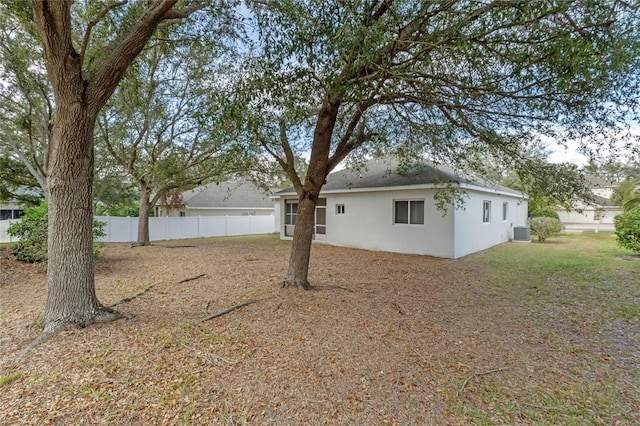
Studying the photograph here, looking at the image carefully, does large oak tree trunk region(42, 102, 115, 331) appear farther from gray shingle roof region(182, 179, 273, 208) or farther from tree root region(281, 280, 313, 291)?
gray shingle roof region(182, 179, 273, 208)

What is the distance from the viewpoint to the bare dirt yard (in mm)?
2758

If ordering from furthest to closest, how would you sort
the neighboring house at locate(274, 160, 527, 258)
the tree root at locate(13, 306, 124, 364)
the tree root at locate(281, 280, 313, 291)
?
the neighboring house at locate(274, 160, 527, 258), the tree root at locate(281, 280, 313, 291), the tree root at locate(13, 306, 124, 364)

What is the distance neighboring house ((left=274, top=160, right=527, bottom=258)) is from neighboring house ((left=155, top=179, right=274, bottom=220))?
9.76m

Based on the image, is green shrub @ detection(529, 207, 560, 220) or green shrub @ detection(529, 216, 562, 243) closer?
green shrub @ detection(529, 216, 562, 243)

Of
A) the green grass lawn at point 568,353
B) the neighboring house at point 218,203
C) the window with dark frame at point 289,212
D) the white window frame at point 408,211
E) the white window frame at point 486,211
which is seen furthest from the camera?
the neighboring house at point 218,203

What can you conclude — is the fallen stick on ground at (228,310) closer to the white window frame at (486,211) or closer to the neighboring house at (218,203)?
the white window frame at (486,211)

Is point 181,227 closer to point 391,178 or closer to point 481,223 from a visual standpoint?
point 391,178

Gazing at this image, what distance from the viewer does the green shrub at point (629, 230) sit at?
407 inches

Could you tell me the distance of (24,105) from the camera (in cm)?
987

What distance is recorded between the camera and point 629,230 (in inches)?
412

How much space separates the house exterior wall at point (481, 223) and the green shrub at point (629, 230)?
3023 mm

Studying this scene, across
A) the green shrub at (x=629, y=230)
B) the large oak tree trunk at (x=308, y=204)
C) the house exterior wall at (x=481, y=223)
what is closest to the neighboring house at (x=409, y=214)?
the house exterior wall at (x=481, y=223)

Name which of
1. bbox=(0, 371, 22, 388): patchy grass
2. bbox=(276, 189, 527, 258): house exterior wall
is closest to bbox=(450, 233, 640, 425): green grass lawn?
bbox=(276, 189, 527, 258): house exterior wall

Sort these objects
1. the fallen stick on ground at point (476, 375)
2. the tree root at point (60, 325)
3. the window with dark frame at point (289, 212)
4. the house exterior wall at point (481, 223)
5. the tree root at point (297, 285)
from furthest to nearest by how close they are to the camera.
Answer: the window with dark frame at point (289, 212)
the house exterior wall at point (481, 223)
the tree root at point (297, 285)
the tree root at point (60, 325)
the fallen stick on ground at point (476, 375)
